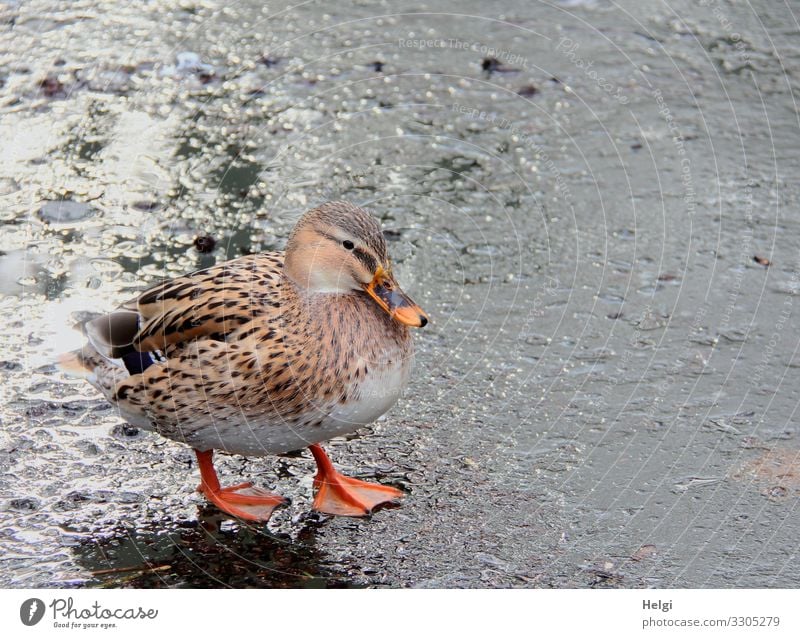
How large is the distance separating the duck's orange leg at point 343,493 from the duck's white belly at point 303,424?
11.9 inches

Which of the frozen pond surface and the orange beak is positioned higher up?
the orange beak

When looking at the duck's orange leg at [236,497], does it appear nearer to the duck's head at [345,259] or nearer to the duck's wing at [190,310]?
the duck's wing at [190,310]

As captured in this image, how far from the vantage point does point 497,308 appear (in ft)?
20.8

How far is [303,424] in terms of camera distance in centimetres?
453

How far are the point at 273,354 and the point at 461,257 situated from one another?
2.43 m

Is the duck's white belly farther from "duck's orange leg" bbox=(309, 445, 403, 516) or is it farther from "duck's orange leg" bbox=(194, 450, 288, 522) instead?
"duck's orange leg" bbox=(309, 445, 403, 516)

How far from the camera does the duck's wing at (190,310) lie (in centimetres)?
464
